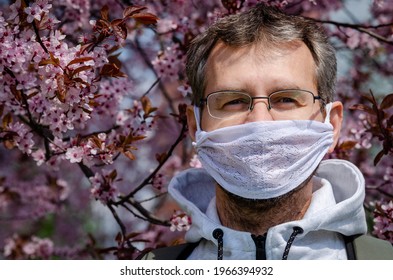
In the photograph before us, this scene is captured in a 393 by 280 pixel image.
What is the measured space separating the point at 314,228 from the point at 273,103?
0.46 metres

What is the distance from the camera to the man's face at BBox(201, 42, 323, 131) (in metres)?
2.09

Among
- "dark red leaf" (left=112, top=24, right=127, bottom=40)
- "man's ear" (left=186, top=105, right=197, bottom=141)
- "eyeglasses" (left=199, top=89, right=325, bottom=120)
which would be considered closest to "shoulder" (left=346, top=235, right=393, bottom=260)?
"eyeglasses" (left=199, top=89, right=325, bottom=120)

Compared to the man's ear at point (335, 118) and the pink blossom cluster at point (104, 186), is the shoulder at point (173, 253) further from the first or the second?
the pink blossom cluster at point (104, 186)

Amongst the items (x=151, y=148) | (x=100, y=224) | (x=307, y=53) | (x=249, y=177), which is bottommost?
(x=100, y=224)

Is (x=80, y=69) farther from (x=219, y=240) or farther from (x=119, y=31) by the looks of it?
(x=219, y=240)

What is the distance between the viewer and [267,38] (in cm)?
219

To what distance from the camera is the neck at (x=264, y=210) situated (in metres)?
2.13

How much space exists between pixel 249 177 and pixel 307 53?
518 millimetres

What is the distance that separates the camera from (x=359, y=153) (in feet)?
16.4

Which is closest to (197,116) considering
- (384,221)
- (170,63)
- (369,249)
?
(369,249)

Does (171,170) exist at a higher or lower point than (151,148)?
higher
